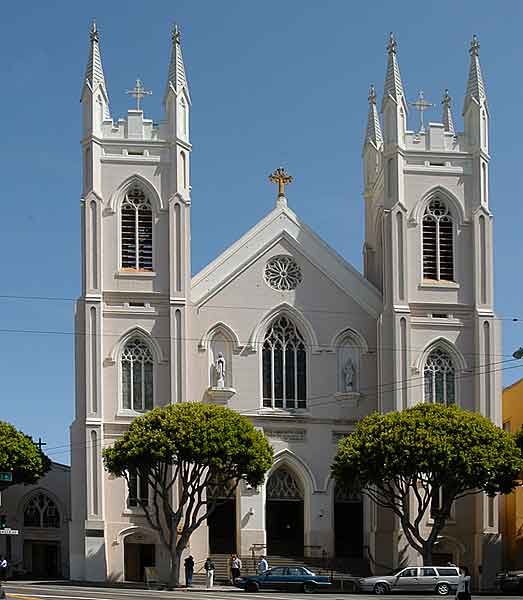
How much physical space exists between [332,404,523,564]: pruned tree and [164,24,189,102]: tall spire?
776 inches

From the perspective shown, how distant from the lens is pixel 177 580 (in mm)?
71562

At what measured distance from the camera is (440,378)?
79875 millimetres

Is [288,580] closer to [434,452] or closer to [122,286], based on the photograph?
[434,452]

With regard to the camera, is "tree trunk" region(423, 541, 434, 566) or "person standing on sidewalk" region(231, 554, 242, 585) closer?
"tree trunk" region(423, 541, 434, 566)

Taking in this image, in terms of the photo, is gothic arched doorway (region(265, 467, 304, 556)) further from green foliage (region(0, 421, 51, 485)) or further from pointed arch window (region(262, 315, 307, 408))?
green foliage (region(0, 421, 51, 485))

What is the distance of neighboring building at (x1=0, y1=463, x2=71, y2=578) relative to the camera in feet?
281

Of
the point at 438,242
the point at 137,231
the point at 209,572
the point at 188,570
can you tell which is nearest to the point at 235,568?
the point at 209,572

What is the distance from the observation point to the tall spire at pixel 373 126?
3472 inches

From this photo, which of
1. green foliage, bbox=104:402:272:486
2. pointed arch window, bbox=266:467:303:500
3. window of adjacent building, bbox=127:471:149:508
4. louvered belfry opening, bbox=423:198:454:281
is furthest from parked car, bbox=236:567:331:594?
louvered belfry opening, bbox=423:198:454:281

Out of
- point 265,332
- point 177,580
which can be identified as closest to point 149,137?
point 265,332

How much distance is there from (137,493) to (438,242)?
19.4 metres

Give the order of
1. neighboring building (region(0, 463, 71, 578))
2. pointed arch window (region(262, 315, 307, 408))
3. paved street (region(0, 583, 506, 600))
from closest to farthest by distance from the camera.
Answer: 1. paved street (region(0, 583, 506, 600))
2. pointed arch window (region(262, 315, 307, 408))
3. neighboring building (region(0, 463, 71, 578))

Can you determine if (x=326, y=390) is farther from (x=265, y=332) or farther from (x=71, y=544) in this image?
(x=71, y=544)

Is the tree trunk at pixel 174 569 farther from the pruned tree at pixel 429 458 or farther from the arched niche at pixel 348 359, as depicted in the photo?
the arched niche at pixel 348 359
